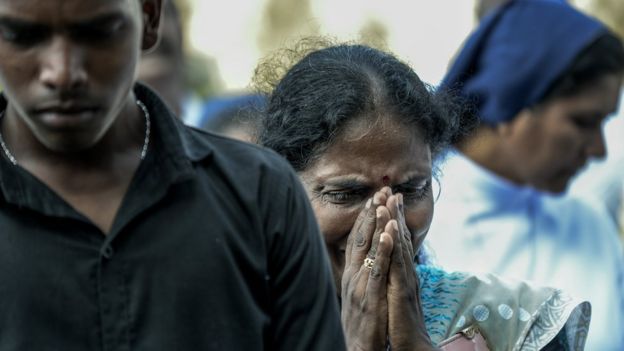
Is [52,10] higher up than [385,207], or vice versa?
[52,10]

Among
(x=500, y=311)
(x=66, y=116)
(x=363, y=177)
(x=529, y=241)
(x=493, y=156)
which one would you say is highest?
(x=66, y=116)

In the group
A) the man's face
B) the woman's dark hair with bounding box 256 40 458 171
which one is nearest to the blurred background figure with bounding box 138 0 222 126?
the woman's dark hair with bounding box 256 40 458 171

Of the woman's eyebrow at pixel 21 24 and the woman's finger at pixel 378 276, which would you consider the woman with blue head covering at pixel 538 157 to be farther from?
the woman's eyebrow at pixel 21 24

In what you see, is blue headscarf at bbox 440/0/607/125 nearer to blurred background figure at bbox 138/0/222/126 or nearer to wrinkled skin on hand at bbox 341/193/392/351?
blurred background figure at bbox 138/0/222/126

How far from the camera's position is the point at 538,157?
6559 millimetres

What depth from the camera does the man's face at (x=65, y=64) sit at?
2.55 m

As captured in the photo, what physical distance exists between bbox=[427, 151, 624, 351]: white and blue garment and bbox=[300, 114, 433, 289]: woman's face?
1945mm

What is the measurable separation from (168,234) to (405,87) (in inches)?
67.9

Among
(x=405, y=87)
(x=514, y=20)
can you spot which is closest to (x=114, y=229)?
(x=405, y=87)

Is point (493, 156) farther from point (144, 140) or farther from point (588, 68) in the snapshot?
point (144, 140)

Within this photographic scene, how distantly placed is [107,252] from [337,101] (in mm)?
1651

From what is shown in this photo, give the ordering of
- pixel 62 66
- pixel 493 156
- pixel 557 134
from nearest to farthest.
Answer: pixel 62 66 → pixel 493 156 → pixel 557 134

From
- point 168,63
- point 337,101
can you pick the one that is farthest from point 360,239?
point 168,63

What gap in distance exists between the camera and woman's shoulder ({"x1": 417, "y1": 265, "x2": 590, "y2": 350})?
165 inches
